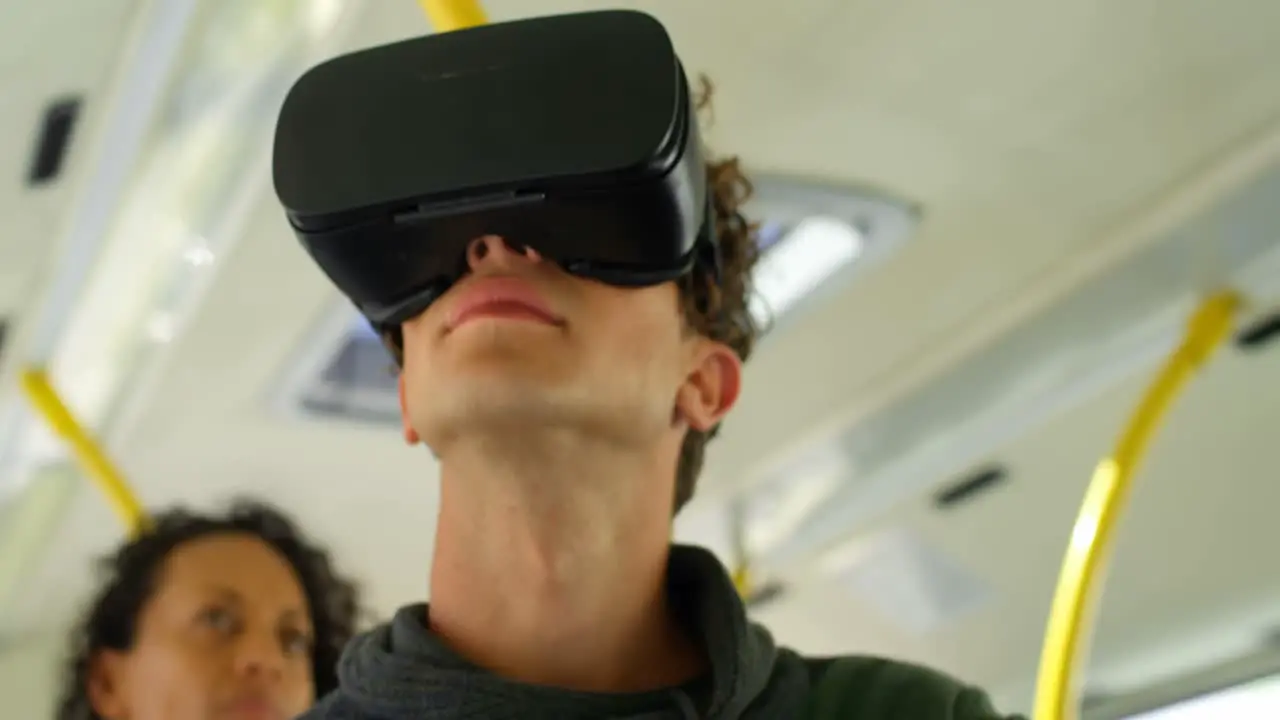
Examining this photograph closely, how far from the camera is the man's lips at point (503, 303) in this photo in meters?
0.78

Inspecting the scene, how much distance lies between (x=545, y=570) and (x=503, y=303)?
17 centimetres

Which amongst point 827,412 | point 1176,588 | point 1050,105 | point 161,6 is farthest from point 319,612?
Answer: point 1176,588

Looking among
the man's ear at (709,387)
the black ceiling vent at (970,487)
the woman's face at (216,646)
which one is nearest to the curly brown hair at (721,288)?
the man's ear at (709,387)

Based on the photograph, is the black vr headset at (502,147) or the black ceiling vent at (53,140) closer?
the black vr headset at (502,147)

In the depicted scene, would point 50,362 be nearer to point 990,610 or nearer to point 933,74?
point 933,74

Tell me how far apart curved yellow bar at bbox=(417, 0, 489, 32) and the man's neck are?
0.28 meters

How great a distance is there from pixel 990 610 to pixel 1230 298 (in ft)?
2.82

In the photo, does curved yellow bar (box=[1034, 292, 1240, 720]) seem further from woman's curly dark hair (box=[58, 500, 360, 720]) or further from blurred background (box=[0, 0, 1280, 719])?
woman's curly dark hair (box=[58, 500, 360, 720])

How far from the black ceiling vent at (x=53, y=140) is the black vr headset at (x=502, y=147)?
18.1 inches

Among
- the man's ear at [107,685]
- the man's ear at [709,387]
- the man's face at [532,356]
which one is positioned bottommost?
the man's ear at [107,685]

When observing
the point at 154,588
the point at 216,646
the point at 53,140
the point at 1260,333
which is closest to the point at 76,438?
the point at 154,588

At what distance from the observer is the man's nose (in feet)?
2.58

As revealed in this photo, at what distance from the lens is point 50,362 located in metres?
1.46

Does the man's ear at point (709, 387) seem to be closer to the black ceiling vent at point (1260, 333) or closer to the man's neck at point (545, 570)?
the man's neck at point (545, 570)
